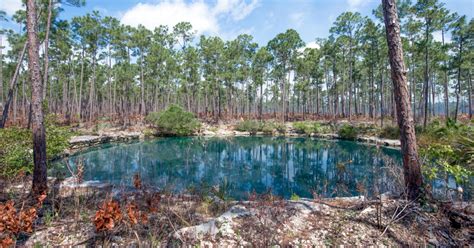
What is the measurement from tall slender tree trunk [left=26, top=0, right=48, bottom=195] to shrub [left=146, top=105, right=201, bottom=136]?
16.6m

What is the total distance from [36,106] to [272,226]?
481 centimetres

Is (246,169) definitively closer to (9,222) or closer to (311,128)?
(9,222)

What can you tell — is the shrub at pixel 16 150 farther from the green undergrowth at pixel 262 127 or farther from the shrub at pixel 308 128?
the shrub at pixel 308 128

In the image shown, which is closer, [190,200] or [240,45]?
[190,200]

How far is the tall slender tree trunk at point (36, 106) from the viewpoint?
406cm

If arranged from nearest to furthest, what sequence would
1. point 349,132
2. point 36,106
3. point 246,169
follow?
point 36,106 < point 246,169 < point 349,132

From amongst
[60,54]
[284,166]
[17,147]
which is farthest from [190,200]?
[60,54]

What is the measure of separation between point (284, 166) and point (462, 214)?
809 cm

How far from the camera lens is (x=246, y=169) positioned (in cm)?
1048

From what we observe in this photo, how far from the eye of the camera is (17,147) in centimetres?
584

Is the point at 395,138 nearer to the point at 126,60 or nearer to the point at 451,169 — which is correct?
the point at 451,169

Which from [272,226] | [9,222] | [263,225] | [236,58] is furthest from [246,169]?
[236,58]

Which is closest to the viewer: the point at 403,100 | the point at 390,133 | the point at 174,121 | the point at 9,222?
the point at 9,222

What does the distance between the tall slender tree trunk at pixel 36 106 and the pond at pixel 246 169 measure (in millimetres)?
1658
